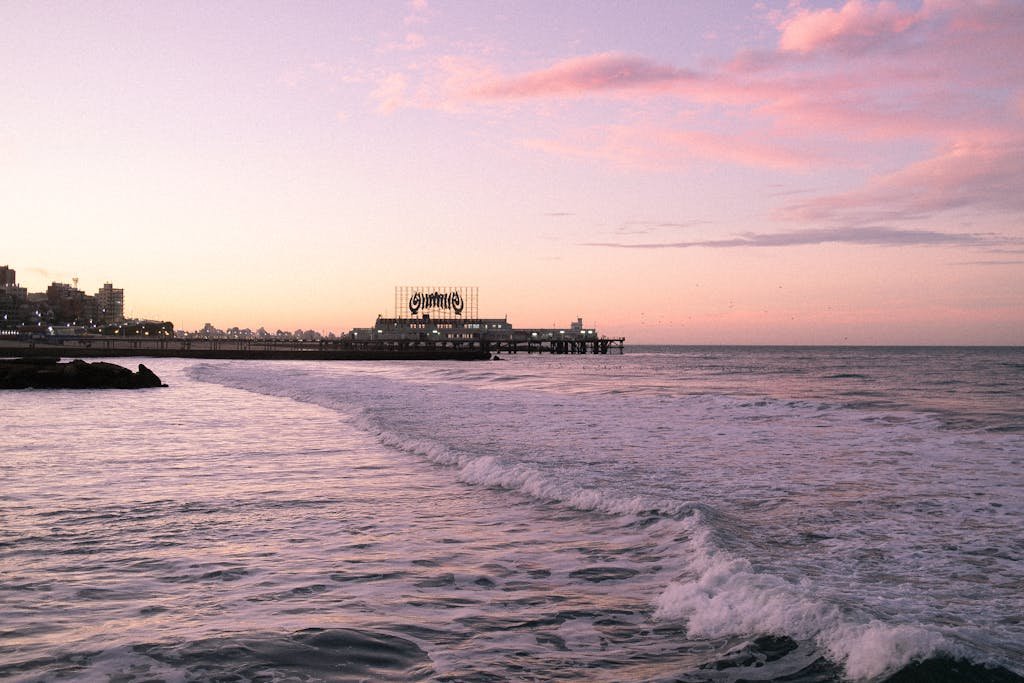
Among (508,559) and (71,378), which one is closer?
(508,559)

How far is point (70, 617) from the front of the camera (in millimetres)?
6082

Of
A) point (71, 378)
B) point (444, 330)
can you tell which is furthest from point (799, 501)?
point (444, 330)

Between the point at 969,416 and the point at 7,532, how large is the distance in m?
27.5

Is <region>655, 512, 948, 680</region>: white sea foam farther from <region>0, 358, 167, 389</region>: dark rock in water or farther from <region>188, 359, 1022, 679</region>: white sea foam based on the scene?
<region>0, 358, 167, 389</region>: dark rock in water

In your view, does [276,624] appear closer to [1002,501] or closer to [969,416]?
[1002,501]

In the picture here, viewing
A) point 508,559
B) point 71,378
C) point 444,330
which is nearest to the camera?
point 508,559

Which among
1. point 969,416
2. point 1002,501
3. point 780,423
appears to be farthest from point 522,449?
point 969,416

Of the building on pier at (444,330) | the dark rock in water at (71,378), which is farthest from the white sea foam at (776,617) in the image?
the building on pier at (444,330)

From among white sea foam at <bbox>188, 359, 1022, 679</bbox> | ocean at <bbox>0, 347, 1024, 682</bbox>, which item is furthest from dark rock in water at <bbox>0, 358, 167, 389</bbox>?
ocean at <bbox>0, 347, 1024, 682</bbox>

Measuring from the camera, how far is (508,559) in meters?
8.12

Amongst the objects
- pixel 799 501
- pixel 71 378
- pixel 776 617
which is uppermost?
pixel 71 378

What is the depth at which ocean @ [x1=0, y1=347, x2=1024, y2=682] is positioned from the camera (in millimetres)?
5387

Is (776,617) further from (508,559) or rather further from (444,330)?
(444,330)

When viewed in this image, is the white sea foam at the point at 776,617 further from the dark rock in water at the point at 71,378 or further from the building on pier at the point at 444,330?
the building on pier at the point at 444,330
